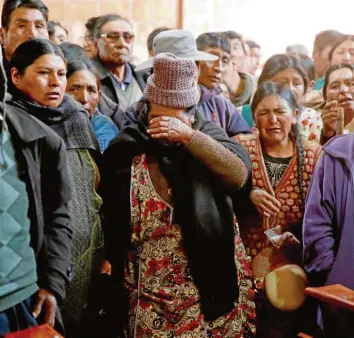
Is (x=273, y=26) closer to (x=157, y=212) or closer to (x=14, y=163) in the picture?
(x=157, y=212)

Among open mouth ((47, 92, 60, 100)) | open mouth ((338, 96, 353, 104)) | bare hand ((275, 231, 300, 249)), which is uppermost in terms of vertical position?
open mouth ((47, 92, 60, 100))

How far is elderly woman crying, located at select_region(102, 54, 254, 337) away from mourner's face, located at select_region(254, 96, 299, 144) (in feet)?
1.27

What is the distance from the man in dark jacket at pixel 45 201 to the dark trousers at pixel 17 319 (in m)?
0.05

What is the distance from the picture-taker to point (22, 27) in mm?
3594

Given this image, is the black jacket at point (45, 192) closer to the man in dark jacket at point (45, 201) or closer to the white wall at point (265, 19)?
the man in dark jacket at point (45, 201)

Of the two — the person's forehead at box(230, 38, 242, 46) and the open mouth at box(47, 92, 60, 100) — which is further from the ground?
the open mouth at box(47, 92, 60, 100)

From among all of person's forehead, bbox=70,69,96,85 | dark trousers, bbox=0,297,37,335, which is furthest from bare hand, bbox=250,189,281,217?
dark trousers, bbox=0,297,37,335

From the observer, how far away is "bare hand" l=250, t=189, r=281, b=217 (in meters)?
3.10

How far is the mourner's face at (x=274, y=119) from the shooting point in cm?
321

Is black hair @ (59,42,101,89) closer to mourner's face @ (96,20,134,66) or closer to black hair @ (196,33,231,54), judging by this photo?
mourner's face @ (96,20,134,66)

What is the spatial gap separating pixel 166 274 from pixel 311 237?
65cm

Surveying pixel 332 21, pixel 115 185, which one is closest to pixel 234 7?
pixel 332 21

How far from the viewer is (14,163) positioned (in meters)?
2.10

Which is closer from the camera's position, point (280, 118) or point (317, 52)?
point (280, 118)
